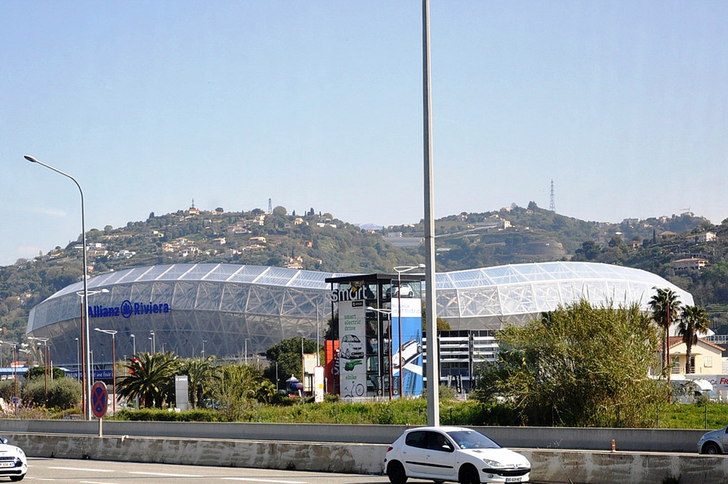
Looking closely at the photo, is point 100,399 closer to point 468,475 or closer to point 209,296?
point 468,475

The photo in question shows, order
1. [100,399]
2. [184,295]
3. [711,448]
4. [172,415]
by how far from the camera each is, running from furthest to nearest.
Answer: [184,295]
[172,415]
[100,399]
[711,448]

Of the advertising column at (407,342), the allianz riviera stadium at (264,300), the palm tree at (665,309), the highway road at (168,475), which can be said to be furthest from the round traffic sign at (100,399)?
the allianz riviera stadium at (264,300)

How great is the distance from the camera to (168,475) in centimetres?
2553

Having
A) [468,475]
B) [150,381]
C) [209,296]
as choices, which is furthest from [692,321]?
[209,296]

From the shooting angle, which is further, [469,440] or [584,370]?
[584,370]

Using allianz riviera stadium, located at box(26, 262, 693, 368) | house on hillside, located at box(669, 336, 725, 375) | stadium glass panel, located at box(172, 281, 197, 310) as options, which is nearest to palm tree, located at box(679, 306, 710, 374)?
house on hillside, located at box(669, 336, 725, 375)

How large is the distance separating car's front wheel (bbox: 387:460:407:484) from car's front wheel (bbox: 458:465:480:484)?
182 centimetres

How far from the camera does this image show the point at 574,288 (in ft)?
545

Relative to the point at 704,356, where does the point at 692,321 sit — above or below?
above

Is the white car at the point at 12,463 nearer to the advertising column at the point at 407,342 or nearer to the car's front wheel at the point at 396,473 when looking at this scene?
the car's front wheel at the point at 396,473

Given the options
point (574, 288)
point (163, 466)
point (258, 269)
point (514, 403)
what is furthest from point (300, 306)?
point (163, 466)

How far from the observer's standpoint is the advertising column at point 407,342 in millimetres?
83812

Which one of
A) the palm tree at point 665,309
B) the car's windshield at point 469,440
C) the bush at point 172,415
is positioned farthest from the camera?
the palm tree at point 665,309

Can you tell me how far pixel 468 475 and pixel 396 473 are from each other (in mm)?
2263
